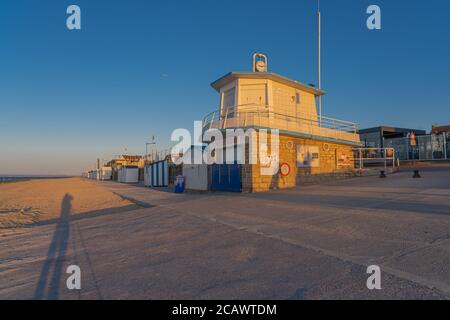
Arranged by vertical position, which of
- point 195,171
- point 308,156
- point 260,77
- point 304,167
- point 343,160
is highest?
point 260,77

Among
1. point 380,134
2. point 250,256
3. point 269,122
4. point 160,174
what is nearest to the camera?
point 250,256

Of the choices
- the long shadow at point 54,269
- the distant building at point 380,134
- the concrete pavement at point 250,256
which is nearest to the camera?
the concrete pavement at point 250,256

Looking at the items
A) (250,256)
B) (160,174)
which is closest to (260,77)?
(250,256)

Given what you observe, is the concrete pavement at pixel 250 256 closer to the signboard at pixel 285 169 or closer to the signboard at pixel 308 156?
the signboard at pixel 285 169

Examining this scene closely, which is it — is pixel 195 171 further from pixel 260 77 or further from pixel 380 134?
pixel 380 134

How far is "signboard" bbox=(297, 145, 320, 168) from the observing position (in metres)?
17.4

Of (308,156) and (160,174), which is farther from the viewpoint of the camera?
(160,174)

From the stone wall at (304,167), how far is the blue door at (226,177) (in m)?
0.41

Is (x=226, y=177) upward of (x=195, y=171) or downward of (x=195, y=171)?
downward

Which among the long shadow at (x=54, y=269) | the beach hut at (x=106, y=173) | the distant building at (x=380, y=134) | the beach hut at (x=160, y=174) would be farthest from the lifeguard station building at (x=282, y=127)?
the beach hut at (x=106, y=173)

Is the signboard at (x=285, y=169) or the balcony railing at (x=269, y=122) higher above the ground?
the balcony railing at (x=269, y=122)

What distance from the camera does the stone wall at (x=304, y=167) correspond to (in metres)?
15.3

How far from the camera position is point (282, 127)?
16141 millimetres

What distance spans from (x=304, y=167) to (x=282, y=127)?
335 cm
